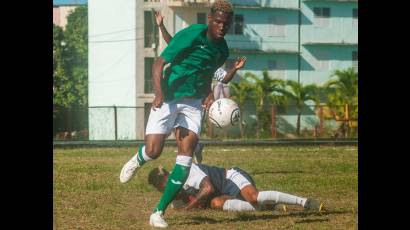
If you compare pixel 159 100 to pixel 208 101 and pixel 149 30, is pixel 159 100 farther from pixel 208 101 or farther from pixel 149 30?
pixel 149 30

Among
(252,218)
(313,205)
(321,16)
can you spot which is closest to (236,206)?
(252,218)

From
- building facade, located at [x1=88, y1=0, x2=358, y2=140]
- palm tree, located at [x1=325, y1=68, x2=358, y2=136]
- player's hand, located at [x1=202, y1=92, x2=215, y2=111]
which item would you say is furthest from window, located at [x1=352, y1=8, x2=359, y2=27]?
player's hand, located at [x1=202, y1=92, x2=215, y2=111]

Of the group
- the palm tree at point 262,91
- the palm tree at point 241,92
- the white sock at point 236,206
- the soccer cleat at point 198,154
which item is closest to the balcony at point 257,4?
the palm tree at point 262,91

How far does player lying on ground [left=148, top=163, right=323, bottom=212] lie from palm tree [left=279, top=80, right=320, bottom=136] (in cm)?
157

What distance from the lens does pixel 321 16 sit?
33.9 ft

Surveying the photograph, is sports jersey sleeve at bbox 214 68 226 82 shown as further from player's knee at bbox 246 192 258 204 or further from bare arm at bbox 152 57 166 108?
player's knee at bbox 246 192 258 204

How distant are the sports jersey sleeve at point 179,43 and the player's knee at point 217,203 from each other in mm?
1331

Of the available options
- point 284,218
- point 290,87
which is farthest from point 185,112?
point 290,87

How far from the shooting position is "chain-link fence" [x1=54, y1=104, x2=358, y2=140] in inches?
396

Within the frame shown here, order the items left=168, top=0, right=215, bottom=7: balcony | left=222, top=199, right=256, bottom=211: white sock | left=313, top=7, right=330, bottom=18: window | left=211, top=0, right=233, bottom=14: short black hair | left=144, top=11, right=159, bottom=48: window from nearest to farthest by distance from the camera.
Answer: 1. left=211, top=0, right=233, bottom=14: short black hair
2. left=222, top=199, right=256, bottom=211: white sock
3. left=168, top=0, right=215, bottom=7: balcony
4. left=144, top=11, right=159, bottom=48: window
5. left=313, top=7, right=330, bottom=18: window

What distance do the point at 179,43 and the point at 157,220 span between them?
4.49 feet

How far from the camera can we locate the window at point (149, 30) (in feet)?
30.4

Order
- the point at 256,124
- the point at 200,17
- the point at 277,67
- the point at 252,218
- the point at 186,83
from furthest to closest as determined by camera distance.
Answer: the point at 256,124, the point at 277,67, the point at 200,17, the point at 252,218, the point at 186,83
